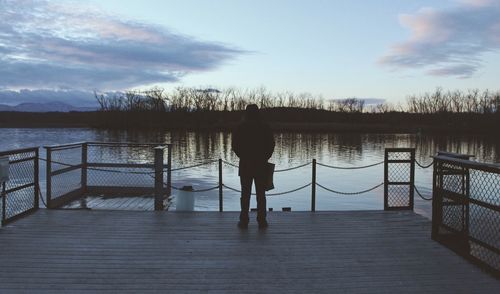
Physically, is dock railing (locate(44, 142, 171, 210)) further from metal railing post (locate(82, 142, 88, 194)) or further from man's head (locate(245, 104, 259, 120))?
man's head (locate(245, 104, 259, 120))

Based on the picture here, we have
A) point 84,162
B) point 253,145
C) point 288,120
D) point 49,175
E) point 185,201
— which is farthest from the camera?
point 288,120

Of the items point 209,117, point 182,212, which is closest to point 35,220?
point 182,212

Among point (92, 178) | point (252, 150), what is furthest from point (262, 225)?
point (92, 178)

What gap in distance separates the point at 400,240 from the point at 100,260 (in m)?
4.43

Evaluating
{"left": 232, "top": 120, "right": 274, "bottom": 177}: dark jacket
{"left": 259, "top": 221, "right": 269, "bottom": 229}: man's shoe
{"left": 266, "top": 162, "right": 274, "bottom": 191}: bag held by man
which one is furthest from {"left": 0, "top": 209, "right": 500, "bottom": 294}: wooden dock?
{"left": 232, "top": 120, "right": 274, "bottom": 177}: dark jacket

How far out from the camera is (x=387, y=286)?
200 inches

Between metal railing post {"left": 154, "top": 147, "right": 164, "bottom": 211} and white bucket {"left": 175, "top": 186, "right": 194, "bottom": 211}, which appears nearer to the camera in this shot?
white bucket {"left": 175, "top": 186, "right": 194, "bottom": 211}

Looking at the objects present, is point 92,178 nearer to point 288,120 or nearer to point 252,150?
point 252,150

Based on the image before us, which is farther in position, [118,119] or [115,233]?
[118,119]

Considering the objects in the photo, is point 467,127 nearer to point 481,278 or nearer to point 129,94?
point 129,94

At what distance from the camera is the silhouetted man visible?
7.39 metres

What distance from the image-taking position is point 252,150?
7.45m

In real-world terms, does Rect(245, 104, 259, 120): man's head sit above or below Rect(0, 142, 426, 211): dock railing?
above

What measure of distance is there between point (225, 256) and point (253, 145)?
Result: 6.64 feet
